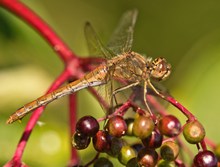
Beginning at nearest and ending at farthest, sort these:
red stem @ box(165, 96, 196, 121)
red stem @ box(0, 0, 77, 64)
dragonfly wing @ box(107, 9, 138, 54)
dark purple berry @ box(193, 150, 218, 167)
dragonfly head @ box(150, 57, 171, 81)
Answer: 1. dark purple berry @ box(193, 150, 218, 167)
2. red stem @ box(165, 96, 196, 121)
3. dragonfly head @ box(150, 57, 171, 81)
4. dragonfly wing @ box(107, 9, 138, 54)
5. red stem @ box(0, 0, 77, 64)

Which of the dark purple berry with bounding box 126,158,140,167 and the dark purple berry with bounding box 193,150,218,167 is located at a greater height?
the dark purple berry with bounding box 126,158,140,167

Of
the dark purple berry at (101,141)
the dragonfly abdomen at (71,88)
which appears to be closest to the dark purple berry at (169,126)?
the dark purple berry at (101,141)

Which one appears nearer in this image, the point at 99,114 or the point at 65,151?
the point at 65,151

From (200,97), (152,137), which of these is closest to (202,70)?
(200,97)

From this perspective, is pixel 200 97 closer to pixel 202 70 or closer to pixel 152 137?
pixel 202 70

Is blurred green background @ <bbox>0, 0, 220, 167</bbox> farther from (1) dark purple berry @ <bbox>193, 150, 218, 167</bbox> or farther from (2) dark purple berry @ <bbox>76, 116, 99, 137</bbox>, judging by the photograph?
(1) dark purple berry @ <bbox>193, 150, 218, 167</bbox>

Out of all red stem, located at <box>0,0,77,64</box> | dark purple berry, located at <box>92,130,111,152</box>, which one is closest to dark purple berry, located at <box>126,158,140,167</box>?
dark purple berry, located at <box>92,130,111,152</box>
